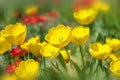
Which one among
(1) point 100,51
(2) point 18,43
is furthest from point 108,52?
(2) point 18,43

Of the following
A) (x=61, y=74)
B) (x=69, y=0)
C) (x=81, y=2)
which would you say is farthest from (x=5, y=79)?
(x=69, y=0)

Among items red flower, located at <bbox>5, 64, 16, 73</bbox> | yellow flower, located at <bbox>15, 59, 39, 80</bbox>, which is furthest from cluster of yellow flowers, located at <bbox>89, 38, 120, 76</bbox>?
red flower, located at <bbox>5, 64, 16, 73</bbox>

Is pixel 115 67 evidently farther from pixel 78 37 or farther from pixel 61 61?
pixel 61 61

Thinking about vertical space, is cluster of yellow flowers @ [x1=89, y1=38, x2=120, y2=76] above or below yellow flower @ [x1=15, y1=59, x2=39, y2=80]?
below

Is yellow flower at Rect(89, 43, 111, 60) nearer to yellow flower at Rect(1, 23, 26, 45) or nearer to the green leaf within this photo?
the green leaf

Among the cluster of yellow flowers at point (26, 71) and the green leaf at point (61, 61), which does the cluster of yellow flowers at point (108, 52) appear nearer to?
the green leaf at point (61, 61)
